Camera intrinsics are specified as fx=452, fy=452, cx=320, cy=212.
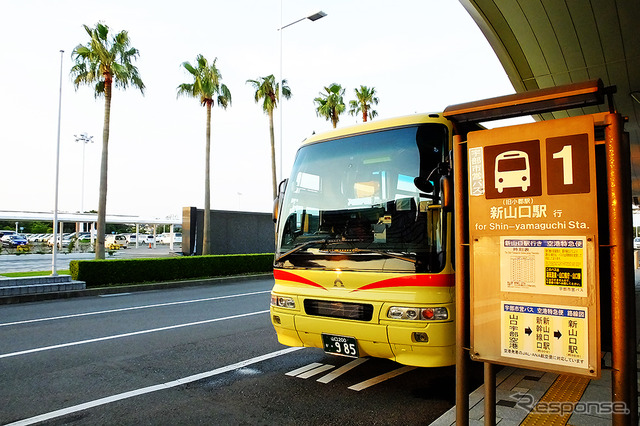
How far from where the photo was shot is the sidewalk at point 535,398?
3.64m

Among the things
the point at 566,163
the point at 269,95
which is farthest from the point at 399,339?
the point at 269,95

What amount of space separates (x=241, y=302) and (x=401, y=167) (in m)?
7.77

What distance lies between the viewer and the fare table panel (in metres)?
2.60

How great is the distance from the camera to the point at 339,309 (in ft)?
15.0

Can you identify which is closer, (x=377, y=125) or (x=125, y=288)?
(x=377, y=125)

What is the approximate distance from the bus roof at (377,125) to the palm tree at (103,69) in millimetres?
15434

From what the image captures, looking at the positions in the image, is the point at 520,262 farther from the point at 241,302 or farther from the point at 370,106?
the point at 370,106

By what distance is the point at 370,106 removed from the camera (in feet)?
112

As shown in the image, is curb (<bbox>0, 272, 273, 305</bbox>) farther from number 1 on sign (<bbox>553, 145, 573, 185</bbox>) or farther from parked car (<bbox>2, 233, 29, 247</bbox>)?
parked car (<bbox>2, 233, 29, 247</bbox>)

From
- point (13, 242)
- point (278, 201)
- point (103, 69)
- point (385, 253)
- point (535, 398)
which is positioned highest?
point (103, 69)

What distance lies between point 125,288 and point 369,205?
460 inches

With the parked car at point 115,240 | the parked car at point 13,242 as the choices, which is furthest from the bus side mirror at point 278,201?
the parked car at point 115,240

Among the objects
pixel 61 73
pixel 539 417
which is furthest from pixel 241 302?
pixel 61 73

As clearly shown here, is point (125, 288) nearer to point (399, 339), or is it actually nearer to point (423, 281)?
point (399, 339)
